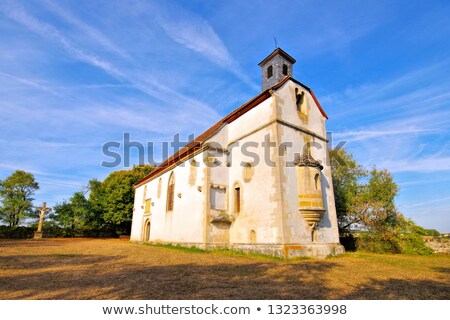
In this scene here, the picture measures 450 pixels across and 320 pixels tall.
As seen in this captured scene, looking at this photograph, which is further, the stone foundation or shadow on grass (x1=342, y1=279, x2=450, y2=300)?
the stone foundation

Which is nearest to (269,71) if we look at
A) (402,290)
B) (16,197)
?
(402,290)

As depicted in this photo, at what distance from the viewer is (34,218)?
38.7 metres

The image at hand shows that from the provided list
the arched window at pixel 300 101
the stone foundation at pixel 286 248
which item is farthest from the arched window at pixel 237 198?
the arched window at pixel 300 101

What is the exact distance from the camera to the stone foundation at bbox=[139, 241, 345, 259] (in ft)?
41.7

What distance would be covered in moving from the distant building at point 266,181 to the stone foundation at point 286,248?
0.16 ft

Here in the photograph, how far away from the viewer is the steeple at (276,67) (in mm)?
18297

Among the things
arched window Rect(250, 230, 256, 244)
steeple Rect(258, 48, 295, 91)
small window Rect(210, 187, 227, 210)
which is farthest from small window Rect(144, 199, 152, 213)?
steeple Rect(258, 48, 295, 91)

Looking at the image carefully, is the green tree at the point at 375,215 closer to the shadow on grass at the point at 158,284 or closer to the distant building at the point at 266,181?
the distant building at the point at 266,181

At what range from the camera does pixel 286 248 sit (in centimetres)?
1262

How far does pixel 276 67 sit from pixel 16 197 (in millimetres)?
41809

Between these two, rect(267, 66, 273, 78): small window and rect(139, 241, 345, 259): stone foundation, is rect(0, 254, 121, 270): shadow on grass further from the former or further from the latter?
rect(267, 66, 273, 78): small window

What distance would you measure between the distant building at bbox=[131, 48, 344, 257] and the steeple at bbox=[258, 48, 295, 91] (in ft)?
0.23

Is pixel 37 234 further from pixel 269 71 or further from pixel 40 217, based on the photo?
pixel 269 71
